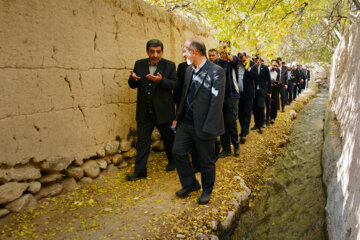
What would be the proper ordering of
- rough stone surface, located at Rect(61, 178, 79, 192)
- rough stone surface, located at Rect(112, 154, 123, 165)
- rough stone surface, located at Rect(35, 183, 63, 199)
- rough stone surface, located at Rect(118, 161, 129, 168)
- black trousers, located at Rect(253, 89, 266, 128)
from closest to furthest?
rough stone surface, located at Rect(35, 183, 63, 199)
rough stone surface, located at Rect(61, 178, 79, 192)
rough stone surface, located at Rect(112, 154, 123, 165)
rough stone surface, located at Rect(118, 161, 129, 168)
black trousers, located at Rect(253, 89, 266, 128)

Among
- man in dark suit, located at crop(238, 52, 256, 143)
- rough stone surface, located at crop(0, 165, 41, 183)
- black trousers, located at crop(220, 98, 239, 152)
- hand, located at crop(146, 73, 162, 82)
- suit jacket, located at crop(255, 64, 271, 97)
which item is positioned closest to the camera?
rough stone surface, located at crop(0, 165, 41, 183)

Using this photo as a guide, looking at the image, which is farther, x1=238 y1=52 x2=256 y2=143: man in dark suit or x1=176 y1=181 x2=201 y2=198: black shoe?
x1=238 y1=52 x2=256 y2=143: man in dark suit

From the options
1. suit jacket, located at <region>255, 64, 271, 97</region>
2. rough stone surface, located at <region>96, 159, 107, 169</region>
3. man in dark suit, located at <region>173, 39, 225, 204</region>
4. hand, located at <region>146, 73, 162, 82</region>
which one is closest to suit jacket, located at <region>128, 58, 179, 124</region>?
hand, located at <region>146, 73, 162, 82</region>

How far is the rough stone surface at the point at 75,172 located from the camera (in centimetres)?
374

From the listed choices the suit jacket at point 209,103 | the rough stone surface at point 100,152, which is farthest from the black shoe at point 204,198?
the rough stone surface at point 100,152

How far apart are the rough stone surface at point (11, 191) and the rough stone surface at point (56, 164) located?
0.33 meters

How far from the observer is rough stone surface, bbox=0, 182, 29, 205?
9.73 ft

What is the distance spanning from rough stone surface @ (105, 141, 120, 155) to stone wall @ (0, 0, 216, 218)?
2 centimetres

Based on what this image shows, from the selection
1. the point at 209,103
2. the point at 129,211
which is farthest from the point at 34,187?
the point at 209,103

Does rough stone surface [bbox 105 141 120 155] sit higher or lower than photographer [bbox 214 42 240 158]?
lower

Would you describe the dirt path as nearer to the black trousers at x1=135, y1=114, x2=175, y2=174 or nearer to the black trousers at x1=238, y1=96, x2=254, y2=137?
→ the black trousers at x1=135, y1=114, x2=175, y2=174

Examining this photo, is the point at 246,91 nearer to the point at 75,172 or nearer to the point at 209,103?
the point at 209,103

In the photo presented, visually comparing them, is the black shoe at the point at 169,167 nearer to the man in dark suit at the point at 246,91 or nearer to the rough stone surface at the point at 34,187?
the rough stone surface at the point at 34,187

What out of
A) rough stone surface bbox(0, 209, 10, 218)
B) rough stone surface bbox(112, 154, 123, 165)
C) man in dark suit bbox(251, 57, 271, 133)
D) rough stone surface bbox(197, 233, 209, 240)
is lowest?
rough stone surface bbox(197, 233, 209, 240)
